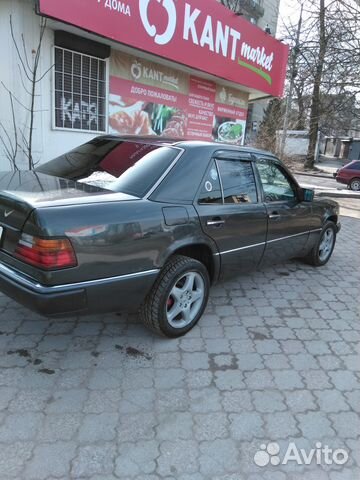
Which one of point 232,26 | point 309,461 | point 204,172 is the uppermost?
point 232,26

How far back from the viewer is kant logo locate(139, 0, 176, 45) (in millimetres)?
6734

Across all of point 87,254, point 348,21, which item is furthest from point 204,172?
point 348,21

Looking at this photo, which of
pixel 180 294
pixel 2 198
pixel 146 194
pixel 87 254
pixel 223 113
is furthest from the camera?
pixel 223 113

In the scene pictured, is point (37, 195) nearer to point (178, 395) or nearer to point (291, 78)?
point (178, 395)

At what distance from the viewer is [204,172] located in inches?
125

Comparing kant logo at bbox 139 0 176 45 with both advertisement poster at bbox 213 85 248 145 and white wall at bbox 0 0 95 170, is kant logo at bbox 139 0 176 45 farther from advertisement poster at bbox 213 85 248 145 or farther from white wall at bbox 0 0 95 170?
advertisement poster at bbox 213 85 248 145

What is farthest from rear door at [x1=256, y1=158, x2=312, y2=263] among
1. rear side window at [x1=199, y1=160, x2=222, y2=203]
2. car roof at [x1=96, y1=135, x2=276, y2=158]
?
rear side window at [x1=199, y1=160, x2=222, y2=203]

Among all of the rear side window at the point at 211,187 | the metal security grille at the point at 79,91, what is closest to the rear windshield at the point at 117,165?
the rear side window at the point at 211,187

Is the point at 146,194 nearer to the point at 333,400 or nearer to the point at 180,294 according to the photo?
the point at 180,294

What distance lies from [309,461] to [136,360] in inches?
52.1

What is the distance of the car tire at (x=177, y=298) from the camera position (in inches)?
113

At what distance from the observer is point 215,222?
10.6 feet

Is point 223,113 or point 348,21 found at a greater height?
point 348,21

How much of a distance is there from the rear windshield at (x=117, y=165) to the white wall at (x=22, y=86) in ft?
11.2
